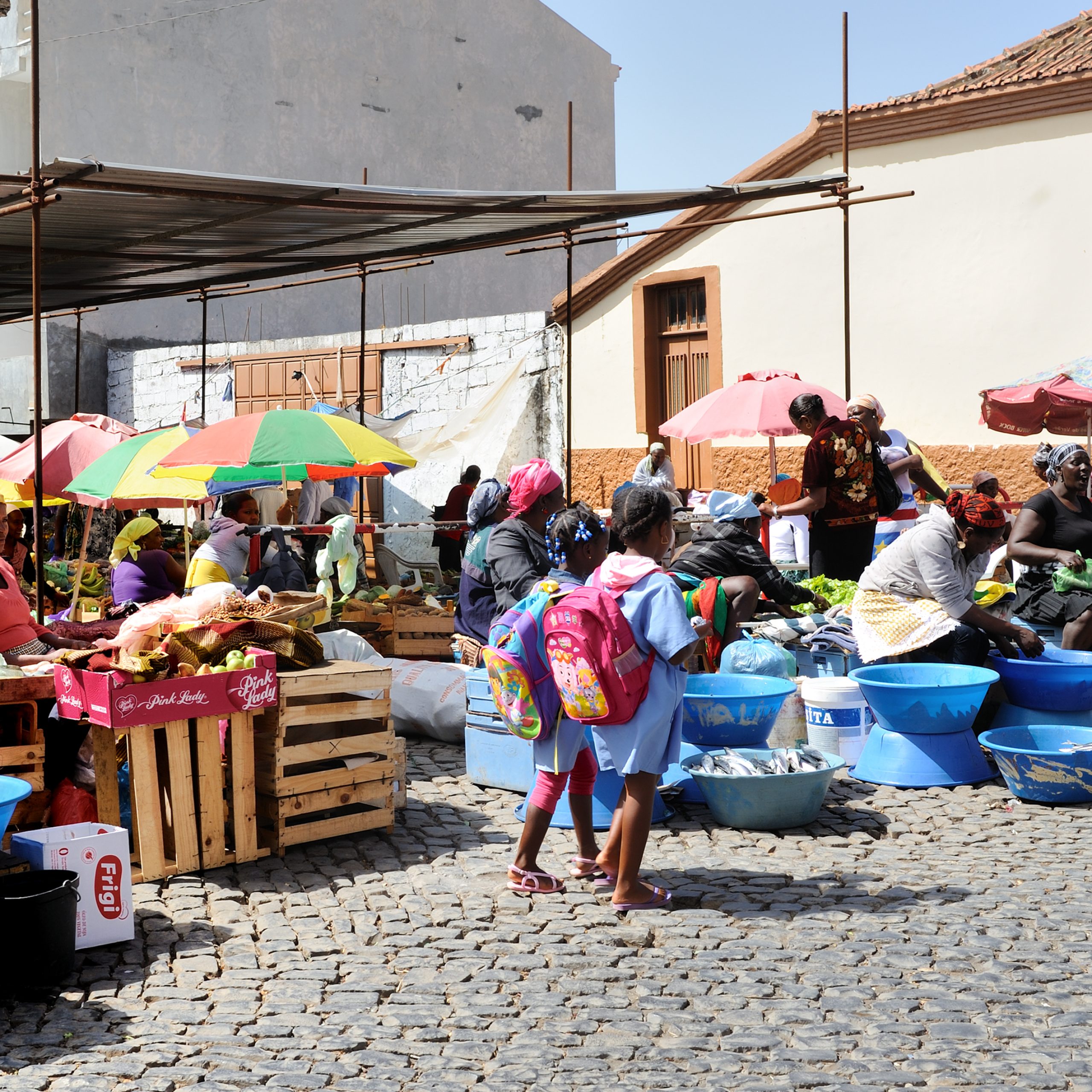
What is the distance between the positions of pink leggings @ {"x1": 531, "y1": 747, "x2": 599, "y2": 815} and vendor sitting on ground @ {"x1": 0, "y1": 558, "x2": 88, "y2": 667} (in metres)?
2.52

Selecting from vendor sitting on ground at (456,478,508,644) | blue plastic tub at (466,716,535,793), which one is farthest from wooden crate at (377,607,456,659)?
blue plastic tub at (466,716,535,793)

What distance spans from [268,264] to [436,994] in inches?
400

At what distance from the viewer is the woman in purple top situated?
898cm

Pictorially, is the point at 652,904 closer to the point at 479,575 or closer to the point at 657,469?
the point at 479,575

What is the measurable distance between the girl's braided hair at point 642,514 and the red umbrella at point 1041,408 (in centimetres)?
A: 910

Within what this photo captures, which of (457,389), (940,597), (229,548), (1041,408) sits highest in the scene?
(457,389)

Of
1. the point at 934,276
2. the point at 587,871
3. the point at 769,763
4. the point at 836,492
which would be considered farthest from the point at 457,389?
the point at 587,871

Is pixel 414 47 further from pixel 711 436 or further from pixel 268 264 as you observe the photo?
pixel 711 436

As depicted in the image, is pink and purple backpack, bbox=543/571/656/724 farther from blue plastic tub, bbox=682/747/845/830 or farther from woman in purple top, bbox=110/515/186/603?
A: woman in purple top, bbox=110/515/186/603

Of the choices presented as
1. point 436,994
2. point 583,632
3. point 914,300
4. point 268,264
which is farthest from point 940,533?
point 914,300

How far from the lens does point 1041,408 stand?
13008 mm

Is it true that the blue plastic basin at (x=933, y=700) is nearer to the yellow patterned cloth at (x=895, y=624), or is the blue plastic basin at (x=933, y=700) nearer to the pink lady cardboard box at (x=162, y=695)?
the yellow patterned cloth at (x=895, y=624)

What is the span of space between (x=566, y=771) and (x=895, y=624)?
110 inches

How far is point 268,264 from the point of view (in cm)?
1297
